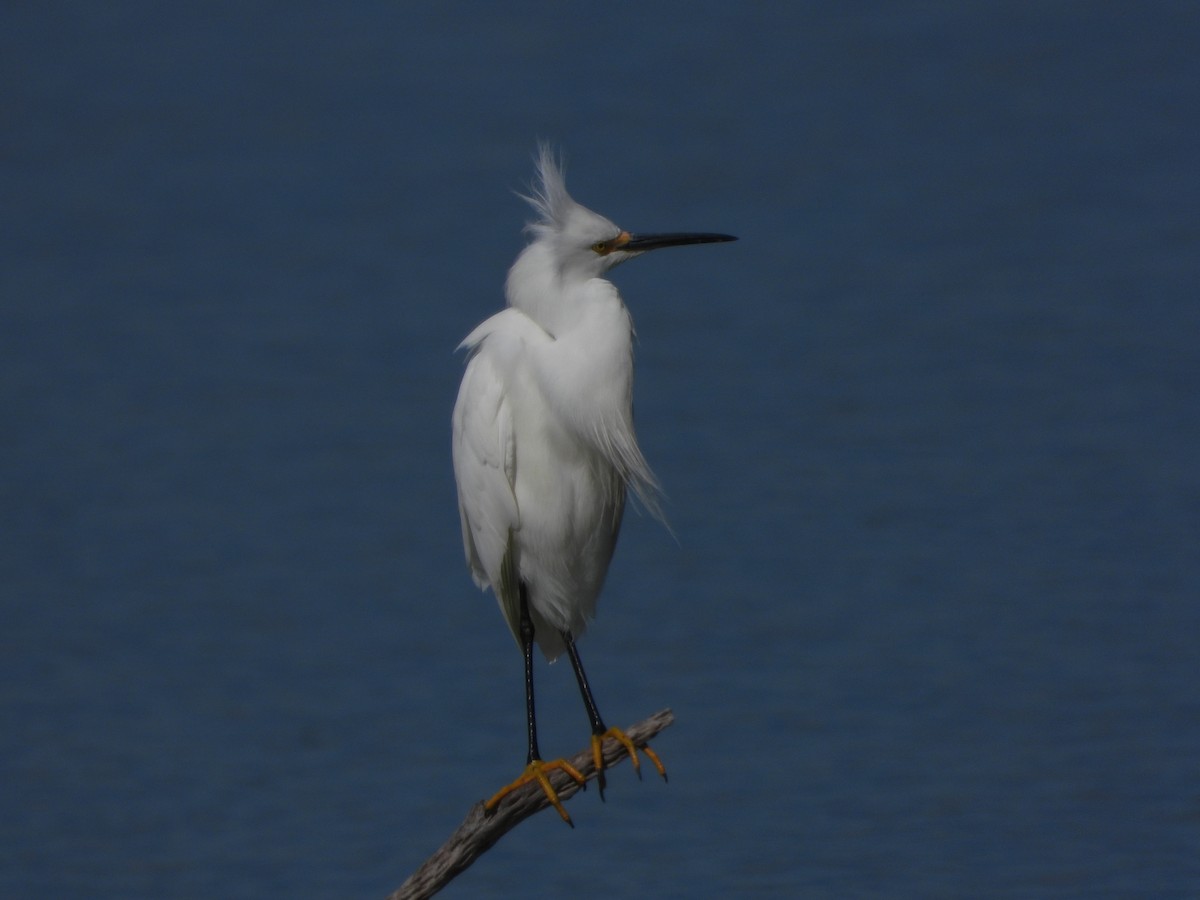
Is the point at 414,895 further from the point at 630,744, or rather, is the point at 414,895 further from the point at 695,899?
the point at 695,899

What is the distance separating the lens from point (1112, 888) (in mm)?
5676

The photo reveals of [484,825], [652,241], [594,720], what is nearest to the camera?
[484,825]

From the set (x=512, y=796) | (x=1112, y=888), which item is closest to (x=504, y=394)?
(x=512, y=796)

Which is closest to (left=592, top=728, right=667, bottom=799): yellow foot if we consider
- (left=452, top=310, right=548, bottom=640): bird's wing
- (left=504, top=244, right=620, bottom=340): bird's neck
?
(left=452, top=310, right=548, bottom=640): bird's wing

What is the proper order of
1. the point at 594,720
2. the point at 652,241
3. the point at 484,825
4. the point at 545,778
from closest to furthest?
the point at 484,825, the point at 545,778, the point at 594,720, the point at 652,241

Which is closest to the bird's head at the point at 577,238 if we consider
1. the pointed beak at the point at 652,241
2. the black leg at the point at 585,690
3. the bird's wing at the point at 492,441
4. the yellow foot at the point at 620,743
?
the pointed beak at the point at 652,241

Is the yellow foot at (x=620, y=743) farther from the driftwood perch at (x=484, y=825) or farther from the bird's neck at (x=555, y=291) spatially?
the bird's neck at (x=555, y=291)

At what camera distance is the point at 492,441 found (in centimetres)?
404

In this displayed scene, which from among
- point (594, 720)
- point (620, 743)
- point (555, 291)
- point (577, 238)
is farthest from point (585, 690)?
point (577, 238)

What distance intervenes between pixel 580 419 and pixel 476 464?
25cm

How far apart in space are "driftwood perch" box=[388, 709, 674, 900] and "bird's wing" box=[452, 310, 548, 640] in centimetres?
56

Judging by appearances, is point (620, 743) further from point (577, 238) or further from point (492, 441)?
point (577, 238)

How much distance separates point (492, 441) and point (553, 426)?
0.13m

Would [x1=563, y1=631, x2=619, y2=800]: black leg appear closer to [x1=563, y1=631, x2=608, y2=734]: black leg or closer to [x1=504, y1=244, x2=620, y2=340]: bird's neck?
[x1=563, y1=631, x2=608, y2=734]: black leg
